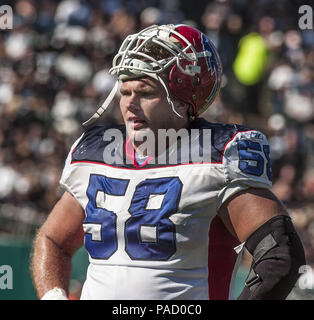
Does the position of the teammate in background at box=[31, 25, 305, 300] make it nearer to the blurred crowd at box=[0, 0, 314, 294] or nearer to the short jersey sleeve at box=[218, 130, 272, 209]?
the short jersey sleeve at box=[218, 130, 272, 209]

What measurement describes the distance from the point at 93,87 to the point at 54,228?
6499 millimetres

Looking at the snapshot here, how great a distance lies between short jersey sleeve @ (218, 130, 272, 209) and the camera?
2.65 meters

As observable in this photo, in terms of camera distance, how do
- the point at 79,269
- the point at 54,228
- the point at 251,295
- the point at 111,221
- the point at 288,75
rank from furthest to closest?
the point at 288,75 < the point at 79,269 < the point at 54,228 < the point at 111,221 < the point at 251,295

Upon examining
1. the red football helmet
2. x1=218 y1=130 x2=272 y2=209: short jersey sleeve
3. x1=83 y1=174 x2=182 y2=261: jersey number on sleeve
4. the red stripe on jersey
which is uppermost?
the red football helmet

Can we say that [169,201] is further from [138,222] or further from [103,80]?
[103,80]

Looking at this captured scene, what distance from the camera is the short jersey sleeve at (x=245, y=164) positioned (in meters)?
2.65

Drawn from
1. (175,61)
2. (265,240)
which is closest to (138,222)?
(265,240)

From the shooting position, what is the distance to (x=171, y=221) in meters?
2.65

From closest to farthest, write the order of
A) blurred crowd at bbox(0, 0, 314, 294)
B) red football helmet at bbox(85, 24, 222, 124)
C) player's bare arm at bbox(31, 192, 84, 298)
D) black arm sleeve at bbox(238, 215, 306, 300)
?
black arm sleeve at bbox(238, 215, 306, 300)
red football helmet at bbox(85, 24, 222, 124)
player's bare arm at bbox(31, 192, 84, 298)
blurred crowd at bbox(0, 0, 314, 294)

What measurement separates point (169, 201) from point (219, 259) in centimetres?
29

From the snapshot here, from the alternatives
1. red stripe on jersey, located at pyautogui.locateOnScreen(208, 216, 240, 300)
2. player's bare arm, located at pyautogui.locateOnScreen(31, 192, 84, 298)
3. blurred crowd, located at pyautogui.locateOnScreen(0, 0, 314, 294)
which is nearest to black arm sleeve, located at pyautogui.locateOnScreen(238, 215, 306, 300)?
red stripe on jersey, located at pyautogui.locateOnScreen(208, 216, 240, 300)
